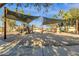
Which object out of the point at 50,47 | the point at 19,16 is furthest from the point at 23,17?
the point at 50,47

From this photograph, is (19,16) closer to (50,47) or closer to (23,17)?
(23,17)

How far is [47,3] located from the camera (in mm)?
2410

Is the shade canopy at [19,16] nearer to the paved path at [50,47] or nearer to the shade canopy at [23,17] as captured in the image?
the shade canopy at [23,17]

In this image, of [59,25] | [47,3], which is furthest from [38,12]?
[59,25]

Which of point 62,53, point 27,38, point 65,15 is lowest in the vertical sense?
point 62,53

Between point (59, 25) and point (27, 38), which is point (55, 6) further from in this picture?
point (27, 38)

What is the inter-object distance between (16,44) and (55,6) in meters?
0.78

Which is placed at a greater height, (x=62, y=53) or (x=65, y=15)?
(x=65, y=15)

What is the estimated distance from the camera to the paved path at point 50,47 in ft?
7.88

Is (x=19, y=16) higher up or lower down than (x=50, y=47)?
higher up

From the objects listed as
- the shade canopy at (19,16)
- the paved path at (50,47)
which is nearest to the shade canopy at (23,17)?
the shade canopy at (19,16)

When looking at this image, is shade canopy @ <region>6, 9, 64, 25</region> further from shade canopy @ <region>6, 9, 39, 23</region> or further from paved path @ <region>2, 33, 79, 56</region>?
paved path @ <region>2, 33, 79, 56</region>

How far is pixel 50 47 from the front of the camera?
246 cm

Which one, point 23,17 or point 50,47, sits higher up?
point 23,17
